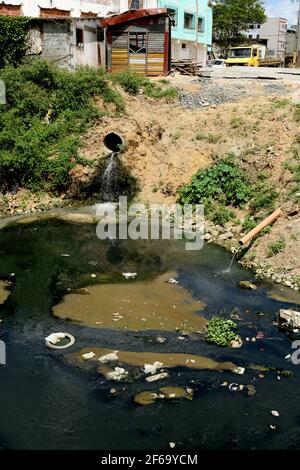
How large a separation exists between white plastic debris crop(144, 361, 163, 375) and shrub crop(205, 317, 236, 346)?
144cm

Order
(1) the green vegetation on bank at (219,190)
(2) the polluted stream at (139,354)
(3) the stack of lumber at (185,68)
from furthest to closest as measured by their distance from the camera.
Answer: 1. (3) the stack of lumber at (185,68)
2. (1) the green vegetation on bank at (219,190)
3. (2) the polluted stream at (139,354)

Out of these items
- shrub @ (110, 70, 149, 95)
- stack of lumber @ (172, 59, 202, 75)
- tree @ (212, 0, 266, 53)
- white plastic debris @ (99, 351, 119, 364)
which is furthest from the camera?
tree @ (212, 0, 266, 53)

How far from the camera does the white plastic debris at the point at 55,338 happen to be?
404 inches

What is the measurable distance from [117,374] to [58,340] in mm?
1797

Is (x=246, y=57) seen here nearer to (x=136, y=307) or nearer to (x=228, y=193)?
(x=228, y=193)

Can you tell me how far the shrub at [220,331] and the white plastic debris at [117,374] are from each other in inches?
84.8

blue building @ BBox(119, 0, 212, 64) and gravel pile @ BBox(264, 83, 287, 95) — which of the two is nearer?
gravel pile @ BBox(264, 83, 287, 95)

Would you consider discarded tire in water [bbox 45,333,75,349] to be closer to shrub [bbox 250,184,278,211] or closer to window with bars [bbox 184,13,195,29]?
shrub [bbox 250,184,278,211]

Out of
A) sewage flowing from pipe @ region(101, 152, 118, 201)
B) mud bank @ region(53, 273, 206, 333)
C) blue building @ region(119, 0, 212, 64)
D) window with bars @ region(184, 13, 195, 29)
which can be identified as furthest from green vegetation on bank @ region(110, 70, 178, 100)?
window with bars @ region(184, 13, 195, 29)

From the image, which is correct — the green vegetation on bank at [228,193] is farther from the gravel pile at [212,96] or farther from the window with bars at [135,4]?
the window with bars at [135,4]

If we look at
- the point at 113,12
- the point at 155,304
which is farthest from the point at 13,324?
the point at 113,12

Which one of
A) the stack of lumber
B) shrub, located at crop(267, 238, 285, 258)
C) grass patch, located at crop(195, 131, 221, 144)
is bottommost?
shrub, located at crop(267, 238, 285, 258)

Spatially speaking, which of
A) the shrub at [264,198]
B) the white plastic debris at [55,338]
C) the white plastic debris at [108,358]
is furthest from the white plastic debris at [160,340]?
the shrub at [264,198]

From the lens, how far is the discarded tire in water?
10.2 m
